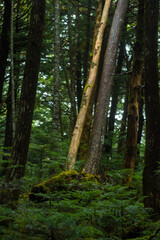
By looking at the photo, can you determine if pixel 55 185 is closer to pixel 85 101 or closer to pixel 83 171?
pixel 83 171

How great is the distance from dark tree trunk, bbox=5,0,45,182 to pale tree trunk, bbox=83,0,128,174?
2.96 metres

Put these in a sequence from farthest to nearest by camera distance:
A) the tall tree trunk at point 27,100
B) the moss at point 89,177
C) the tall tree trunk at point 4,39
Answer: the tall tree trunk at point 4,39 < the moss at point 89,177 < the tall tree trunk at point 27,100

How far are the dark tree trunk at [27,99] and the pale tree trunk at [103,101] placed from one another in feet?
9.71

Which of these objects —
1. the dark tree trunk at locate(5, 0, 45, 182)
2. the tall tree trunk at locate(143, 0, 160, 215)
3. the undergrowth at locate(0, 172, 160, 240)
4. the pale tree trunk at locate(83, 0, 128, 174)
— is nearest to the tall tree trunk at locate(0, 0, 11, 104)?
the pale tree trunk at locate(83, 0, 128, 174)

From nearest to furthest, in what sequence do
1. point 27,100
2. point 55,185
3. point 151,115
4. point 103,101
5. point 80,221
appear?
point 80,221 < point 151,115 < point 27,100 < point 55,185 < point 103,101

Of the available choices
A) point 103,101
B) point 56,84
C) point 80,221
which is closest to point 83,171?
point 103,101

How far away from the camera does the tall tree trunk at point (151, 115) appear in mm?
4887

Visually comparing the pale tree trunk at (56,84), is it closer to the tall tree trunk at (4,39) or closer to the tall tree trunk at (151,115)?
the tall tree trunk at (4,39)

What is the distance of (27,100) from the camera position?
6086 mm

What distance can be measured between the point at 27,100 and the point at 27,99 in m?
0.02

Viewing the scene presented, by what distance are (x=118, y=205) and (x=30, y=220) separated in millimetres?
1535

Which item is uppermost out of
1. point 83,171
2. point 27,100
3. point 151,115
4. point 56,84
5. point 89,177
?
point 56,84

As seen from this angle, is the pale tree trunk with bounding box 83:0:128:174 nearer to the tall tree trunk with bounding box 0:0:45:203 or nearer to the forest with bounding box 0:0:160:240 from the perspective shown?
the forest with bounding box 0:0:160:240

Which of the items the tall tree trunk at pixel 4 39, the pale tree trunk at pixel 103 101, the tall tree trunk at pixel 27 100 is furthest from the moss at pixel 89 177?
the tall tree trunk at pixel 4 39
